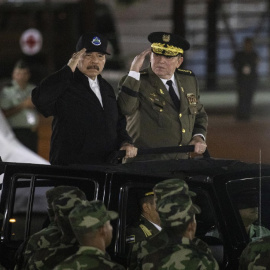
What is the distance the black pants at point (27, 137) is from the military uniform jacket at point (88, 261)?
7870 millimetres

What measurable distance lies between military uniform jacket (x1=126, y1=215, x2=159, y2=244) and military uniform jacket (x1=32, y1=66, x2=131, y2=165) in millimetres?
1108

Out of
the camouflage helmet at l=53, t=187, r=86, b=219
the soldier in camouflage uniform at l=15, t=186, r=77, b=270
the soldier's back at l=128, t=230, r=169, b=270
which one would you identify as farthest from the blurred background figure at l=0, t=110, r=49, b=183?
the soldier's back at l=128, t=230, r=169, b=270

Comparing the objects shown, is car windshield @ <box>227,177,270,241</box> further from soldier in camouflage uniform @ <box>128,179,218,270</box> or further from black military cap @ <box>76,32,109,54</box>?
black military cap @ <box>76,32,109,54</box>

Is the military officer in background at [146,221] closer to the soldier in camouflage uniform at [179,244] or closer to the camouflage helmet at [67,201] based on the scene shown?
the camouflage helmet at [67,201]

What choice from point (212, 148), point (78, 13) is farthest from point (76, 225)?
point (78, 13)

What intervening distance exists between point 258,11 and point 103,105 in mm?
22284

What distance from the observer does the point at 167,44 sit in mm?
Result: 7500

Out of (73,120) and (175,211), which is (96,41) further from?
(175,211)

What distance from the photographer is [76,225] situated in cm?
468

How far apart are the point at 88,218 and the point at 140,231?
124 centimetres

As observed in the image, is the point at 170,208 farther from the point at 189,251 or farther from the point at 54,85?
the point at 54,85

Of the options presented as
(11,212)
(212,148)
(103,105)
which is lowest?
(212,148)

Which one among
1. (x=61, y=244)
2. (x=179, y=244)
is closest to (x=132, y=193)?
(x=61, y=244)

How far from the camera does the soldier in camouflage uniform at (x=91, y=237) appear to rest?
452 cm
